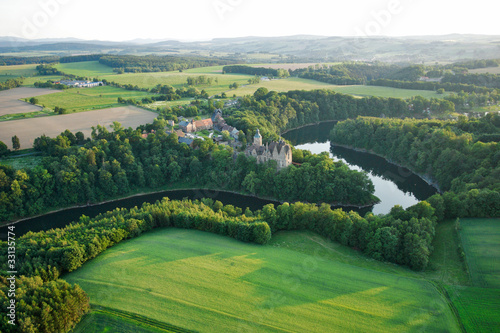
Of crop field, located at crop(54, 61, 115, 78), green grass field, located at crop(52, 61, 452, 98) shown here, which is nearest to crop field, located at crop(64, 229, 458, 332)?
green grass field, located at crop(52, 61, 452, 98)

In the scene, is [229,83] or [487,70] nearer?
[487,70]

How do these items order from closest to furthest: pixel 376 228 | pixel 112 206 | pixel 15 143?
1. pixel 376 228
2. pixel 112 206
3. pixel 15 143

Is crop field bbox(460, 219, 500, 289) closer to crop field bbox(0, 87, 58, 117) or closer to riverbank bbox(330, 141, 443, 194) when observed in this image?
riverbank bbox(330, 141, 443, 194)

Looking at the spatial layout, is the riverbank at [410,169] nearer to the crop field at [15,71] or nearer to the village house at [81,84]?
the village house at [81,84]

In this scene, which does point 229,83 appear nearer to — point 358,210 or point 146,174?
point 146,174

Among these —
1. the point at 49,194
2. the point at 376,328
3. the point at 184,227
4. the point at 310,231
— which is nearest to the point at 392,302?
the point at 376,328

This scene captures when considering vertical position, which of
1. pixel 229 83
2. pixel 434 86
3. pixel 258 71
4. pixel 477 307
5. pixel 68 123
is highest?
pixel 258 71

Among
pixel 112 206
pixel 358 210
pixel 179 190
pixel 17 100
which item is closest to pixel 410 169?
pixel 358 210
